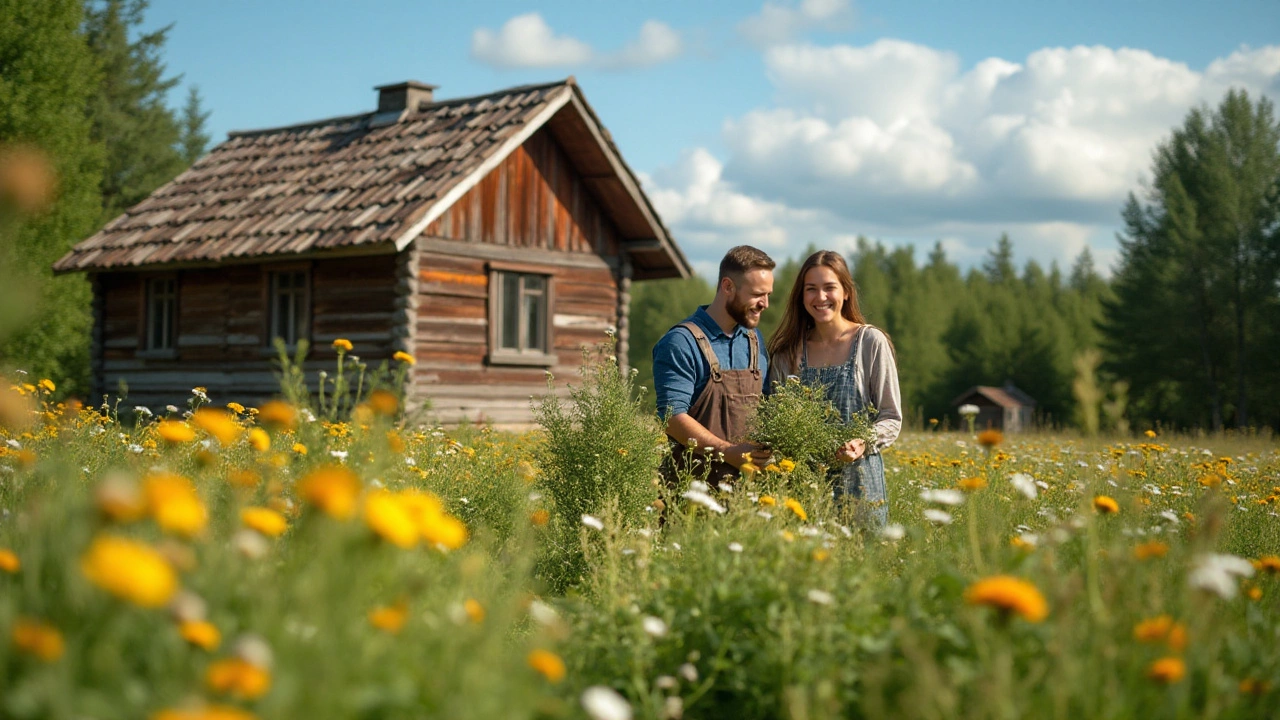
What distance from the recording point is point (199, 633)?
181cm

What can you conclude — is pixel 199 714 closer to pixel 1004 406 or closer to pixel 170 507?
pixel 170 507

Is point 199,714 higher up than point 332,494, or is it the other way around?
point 332,494

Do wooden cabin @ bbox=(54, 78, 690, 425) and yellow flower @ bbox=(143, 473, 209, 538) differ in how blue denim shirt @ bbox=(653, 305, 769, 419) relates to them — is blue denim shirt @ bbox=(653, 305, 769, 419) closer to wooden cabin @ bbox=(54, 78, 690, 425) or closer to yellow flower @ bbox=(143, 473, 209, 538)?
yellow flower @ bbox=(143, 473, 209, 538)

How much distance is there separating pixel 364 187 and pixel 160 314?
436 cm

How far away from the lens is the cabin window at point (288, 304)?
46.9 feet

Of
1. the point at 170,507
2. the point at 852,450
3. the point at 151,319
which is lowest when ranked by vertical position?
the point at 852,450

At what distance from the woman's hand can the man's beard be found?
721mm

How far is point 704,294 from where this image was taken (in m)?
67.4

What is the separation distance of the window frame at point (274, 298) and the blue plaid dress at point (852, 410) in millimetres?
10401

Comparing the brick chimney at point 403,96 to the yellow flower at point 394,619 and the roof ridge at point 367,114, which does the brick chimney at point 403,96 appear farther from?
the yellow flower at point 394,619

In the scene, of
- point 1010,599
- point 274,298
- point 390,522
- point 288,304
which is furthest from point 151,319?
point 1010,599

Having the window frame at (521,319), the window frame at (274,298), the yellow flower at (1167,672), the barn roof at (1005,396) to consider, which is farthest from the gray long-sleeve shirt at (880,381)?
the barn roof at (1005,396)

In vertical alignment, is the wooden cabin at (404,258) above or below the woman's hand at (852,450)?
above

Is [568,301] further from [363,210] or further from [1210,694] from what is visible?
[1210,694]
